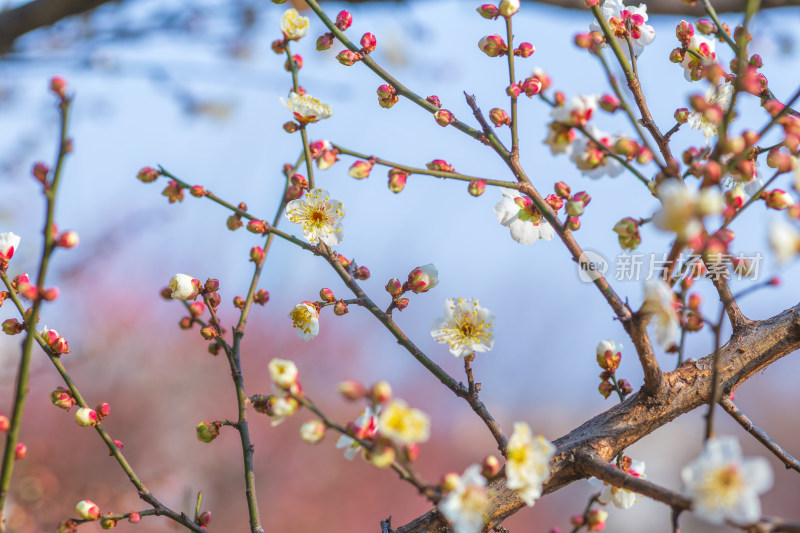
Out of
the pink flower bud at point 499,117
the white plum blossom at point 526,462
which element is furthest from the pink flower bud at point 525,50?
the white plum blossom at point 526,462

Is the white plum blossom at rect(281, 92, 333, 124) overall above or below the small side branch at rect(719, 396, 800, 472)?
above

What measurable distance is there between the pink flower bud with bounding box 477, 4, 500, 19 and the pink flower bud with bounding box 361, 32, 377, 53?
7.0 inches

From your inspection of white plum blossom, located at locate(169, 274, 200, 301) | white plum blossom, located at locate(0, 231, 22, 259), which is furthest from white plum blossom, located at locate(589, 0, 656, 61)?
white plum blossom, located at locate(0, 231, 22, 259)

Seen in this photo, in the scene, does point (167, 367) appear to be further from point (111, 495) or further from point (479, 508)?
point (479, 508)

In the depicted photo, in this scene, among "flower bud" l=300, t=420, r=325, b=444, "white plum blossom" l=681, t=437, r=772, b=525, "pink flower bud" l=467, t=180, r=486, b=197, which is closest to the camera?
"white plum blossom" l=681, t=437, r=772, b=525

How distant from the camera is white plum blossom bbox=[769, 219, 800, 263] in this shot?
54cm

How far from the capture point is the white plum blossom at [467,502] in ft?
1.98

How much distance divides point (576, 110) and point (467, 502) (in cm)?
46

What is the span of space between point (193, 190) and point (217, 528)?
13.2 feet

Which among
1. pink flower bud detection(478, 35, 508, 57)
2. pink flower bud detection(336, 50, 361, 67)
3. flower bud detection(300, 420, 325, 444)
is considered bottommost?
flower bud detection(300, 420, 325, 444)

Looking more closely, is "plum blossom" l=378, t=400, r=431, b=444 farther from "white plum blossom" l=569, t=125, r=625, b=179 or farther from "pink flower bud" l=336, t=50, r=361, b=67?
"pink flower bud" l=336, t=50, r=361, b=67

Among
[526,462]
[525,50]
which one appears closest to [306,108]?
[525,50]

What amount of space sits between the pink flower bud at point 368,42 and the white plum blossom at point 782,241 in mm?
677

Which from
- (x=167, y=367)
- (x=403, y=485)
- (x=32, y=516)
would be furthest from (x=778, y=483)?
(x=32, y=516)
